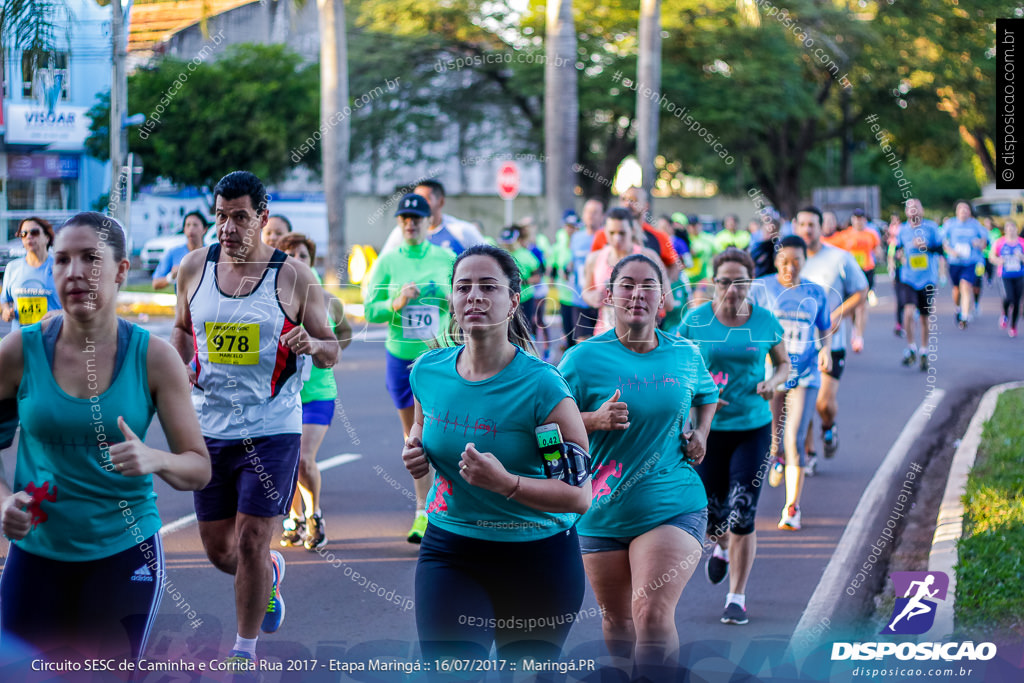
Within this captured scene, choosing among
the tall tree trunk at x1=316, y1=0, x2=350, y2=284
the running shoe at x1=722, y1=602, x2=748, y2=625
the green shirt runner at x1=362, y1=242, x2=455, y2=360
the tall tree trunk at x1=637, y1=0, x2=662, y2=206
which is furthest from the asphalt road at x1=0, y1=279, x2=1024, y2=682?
the tall tree trunk at x1=316, y1=0, x2=350, y2=284

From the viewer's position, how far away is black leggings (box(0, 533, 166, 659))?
3316 mm

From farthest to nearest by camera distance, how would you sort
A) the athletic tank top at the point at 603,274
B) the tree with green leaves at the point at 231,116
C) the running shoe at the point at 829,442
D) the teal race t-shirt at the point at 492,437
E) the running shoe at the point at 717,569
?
the tree with green leaves at the point at 231,116 → the running shoe at the point at 829,442 → the athletic tank top at the point at 603,274 → the running shoe at the point at 717,569 → the teal race t-shirt at the point at 492,437

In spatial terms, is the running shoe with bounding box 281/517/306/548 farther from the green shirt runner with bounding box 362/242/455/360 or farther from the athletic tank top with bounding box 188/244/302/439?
the athletic tank top with bounding box 188/244/302/439

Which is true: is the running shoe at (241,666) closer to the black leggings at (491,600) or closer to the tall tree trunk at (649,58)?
the black leggings at (491,600)

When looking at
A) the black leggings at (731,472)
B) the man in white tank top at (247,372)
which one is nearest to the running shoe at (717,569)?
the black leggings at (731,472)

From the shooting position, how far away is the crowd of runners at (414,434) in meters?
3.32

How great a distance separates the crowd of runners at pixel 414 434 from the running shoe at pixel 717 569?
1 cm

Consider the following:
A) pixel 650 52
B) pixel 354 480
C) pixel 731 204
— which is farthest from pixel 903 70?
pixel 354 480

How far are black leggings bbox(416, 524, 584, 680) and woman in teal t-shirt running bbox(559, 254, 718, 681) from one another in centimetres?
63

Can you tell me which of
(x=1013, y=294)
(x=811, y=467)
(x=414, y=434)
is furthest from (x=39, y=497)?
(x=1013, y=294)

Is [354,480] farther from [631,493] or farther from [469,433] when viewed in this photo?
[469,433]

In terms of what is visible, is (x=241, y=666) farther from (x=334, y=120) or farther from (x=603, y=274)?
(x=334, y=120)

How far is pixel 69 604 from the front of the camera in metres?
3.32

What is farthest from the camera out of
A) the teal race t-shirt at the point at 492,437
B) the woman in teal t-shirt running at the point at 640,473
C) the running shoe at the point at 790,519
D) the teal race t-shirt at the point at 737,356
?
the running shoe at the point at 790,519
